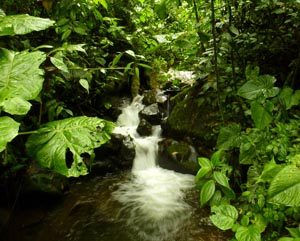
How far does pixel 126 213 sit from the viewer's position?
4.07m

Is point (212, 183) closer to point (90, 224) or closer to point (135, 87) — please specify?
point (90, 224)

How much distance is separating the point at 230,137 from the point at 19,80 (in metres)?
1.80

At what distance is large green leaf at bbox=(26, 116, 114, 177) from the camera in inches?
54.5

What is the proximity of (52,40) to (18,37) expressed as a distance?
1.54 feet

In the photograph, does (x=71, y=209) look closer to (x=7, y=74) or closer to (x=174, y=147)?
(x=174, y=147)

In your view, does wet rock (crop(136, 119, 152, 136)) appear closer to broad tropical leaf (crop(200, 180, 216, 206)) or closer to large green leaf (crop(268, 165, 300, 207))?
broad tropical leaf (crop(200, 180, 216, 206))

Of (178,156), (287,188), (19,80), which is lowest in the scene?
(178,156)

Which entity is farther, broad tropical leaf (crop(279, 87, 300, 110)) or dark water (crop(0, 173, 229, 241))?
dark water (crop(0, 173, 229, 241))

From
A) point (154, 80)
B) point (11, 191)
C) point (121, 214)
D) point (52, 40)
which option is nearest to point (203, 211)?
point (121, 214)

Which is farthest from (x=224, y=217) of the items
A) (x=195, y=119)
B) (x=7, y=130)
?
(x=195, y=119)

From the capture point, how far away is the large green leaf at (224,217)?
173 cm

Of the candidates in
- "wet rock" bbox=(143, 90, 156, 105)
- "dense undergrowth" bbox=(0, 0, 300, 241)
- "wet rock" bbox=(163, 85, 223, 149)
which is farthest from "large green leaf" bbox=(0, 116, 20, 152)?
"wet rock" bbox=(143, 90, 156, 105)

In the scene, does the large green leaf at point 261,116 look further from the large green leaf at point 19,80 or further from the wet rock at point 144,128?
the wet rock at point 144,128

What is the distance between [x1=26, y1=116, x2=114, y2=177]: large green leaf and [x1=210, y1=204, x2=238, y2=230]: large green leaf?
0.86 meters
